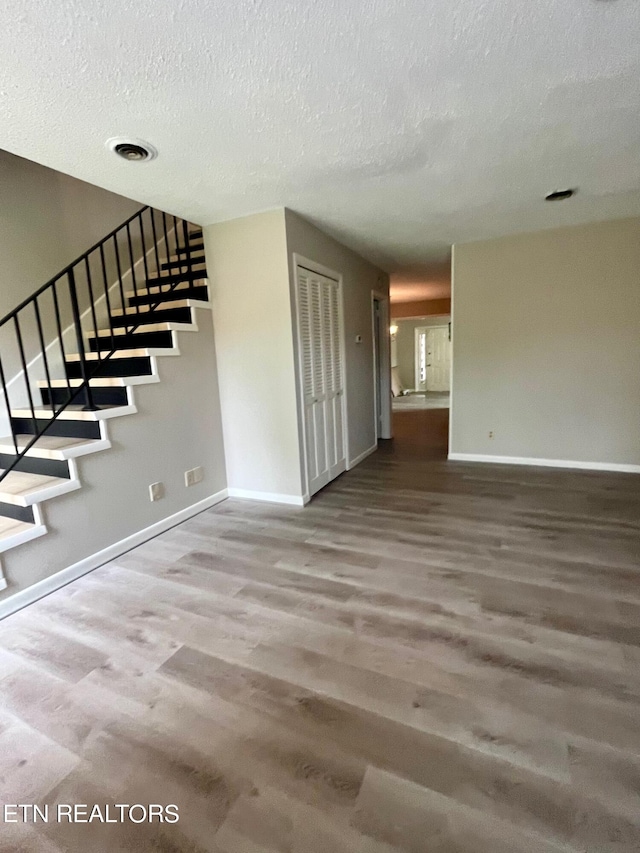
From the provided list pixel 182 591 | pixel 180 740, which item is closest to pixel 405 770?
pixel 180 740

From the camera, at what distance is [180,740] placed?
1.42 metres

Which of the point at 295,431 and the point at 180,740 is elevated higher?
the point at 295,431

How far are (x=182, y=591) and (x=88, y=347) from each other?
2531 mm

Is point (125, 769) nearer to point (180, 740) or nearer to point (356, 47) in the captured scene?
point (180, 740)

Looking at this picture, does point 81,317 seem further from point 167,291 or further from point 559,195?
point 559,195

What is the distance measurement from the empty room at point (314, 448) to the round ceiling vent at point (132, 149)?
25 mm

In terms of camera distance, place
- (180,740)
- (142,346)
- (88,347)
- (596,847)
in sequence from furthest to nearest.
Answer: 1. (88,347)
2. (142,346)
3. (180,740)
4. (596,847)

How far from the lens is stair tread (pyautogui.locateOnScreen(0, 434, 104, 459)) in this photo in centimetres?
247

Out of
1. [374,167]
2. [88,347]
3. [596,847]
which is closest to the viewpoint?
[596,847]

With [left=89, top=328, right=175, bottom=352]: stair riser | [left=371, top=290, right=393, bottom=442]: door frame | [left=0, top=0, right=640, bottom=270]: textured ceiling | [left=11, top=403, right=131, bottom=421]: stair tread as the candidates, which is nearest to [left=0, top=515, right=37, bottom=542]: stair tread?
[left=11, top=403, right=131, bottom=421]: stair tread

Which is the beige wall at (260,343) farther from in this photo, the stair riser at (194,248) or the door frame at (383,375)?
the door frame at (383,375)

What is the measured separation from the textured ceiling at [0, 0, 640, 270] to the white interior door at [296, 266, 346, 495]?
2.93 ft

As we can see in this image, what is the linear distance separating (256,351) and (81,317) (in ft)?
6.10

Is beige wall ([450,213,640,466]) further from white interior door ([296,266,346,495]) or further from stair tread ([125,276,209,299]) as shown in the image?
stair tread ([125,276,209,299])
